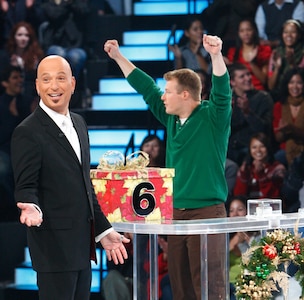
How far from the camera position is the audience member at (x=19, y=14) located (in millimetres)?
9656

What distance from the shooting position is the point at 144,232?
15.8 feet

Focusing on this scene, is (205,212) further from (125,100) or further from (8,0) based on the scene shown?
(8,0)

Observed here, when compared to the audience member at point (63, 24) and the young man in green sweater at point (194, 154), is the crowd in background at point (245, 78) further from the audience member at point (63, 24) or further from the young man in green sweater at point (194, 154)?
the young man in green sweater at point (194, 154)

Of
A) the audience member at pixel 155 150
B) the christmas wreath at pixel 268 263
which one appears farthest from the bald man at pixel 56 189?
the audience member at pixel 155 150

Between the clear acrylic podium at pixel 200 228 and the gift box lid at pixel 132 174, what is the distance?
242mm

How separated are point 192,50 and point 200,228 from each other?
14.0ft

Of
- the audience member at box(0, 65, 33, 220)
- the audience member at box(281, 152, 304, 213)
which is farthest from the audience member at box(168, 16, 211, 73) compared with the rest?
the audience member at box(0, 65, 33, 220)

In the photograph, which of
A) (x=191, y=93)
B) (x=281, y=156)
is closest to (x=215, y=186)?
(x=191, y=93)

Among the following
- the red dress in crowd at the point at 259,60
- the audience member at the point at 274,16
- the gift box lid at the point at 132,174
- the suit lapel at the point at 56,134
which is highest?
the audience member at the point at 274,16

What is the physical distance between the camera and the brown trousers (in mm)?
4898

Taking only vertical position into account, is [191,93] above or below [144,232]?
above

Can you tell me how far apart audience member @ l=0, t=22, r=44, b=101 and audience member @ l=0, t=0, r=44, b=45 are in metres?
0.27

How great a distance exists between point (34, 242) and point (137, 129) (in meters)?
5.14

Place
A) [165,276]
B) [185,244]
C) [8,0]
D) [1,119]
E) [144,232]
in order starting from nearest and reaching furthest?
[144,232] → [185,244] → [165,276] → [1,119] → [8,0]
